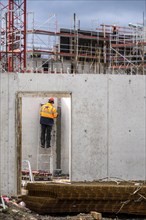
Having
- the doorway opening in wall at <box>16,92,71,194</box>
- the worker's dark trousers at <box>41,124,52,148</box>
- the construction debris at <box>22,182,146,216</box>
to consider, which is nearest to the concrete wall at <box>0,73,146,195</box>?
the construction debris at <box>22,182,146,216</box>

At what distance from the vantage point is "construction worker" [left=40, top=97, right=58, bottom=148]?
13.8m

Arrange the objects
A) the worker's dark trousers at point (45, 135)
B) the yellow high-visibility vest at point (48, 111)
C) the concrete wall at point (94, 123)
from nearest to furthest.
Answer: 1. the concrete wall at point (94, 123)
2. the yellow high-visibility vest at point (48, 111)
3. the worker's dark trousers at point (45, 135)

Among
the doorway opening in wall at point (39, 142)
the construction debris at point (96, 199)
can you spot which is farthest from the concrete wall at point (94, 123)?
the doorway opening in wall at point (39, 142)

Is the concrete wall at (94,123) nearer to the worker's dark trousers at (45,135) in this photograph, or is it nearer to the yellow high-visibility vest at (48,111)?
the yellow high-visibility vest at (48,111)

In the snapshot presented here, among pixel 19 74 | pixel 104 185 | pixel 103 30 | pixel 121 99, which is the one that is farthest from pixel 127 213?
pixel 103 30

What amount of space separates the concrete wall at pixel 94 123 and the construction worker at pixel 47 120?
3.58 m

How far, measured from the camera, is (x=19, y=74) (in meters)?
10.2

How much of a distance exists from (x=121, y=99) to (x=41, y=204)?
273 centimetres

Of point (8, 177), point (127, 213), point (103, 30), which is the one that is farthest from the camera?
point (103, 30)

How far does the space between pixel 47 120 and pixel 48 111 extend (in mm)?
263

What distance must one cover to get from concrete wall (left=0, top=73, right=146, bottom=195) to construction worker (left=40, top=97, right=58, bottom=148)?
3582 millimetres

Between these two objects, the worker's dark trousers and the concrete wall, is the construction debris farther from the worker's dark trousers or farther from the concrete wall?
the worker's dark trousers

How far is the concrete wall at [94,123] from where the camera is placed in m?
10.2

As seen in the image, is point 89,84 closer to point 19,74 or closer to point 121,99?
point 121,99
